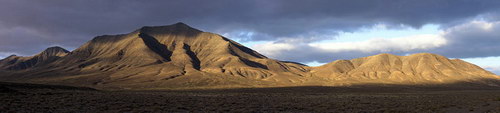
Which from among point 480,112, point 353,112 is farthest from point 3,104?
point 480,112

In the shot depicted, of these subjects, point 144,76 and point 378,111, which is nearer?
point 378,111

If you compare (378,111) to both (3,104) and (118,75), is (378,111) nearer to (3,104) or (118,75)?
(3,104)

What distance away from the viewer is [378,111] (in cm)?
3419

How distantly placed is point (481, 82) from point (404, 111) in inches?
7895

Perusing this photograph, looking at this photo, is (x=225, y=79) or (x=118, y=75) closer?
(x=225, y=79)

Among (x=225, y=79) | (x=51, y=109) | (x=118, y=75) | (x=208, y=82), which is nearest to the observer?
(x=51, y=109)

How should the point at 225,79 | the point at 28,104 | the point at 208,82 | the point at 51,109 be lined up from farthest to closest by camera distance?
the point at 225,79 → the point at 208,82 → the point at 28,104 → the point at 51,109

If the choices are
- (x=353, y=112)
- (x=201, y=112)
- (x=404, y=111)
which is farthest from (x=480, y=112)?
(x=201, y=112)

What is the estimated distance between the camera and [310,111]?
34594 millimetres

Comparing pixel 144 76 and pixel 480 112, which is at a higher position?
pixel 144 76

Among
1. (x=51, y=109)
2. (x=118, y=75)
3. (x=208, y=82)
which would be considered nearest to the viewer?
(x=51, y=109)

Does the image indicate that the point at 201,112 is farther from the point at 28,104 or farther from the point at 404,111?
the point at 404,111

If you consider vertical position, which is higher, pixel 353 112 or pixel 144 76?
pixel 144 76

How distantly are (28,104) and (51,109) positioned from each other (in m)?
4.10
